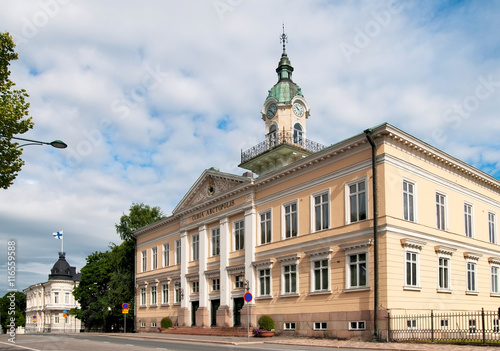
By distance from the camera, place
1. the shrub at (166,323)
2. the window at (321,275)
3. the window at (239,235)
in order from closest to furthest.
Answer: the window at (321,275) < the window at (239,235) < the shrub at (166,323)

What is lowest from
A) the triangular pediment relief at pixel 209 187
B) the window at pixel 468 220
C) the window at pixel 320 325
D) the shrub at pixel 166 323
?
the shrub at pixel 166 323

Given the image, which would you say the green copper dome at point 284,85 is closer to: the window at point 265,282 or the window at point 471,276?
the window at point 265,282

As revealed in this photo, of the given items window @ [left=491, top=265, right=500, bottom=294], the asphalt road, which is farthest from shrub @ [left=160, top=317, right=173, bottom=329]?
window @ [left=491, top=265, right=500, bottom=294]

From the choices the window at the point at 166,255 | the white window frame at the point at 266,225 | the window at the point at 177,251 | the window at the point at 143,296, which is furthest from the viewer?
the window at the point at 143,296

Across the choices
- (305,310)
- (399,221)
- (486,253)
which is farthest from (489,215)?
(305,310)

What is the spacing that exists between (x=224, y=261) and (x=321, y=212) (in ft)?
35.2

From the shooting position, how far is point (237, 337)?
1254 inches

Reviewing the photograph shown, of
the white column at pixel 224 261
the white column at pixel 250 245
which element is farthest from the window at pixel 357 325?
the white column at pixel 224 261

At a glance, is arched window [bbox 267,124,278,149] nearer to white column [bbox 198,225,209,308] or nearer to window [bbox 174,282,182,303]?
white column [bbox 198,225,209,308]

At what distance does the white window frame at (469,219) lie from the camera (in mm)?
30750

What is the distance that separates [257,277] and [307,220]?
6.15 metres

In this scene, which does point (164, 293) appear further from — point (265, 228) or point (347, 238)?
point (347, 238)

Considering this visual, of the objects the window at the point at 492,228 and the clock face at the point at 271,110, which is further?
the clock face at the point at 271,110

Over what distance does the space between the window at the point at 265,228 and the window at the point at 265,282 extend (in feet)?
6.40
